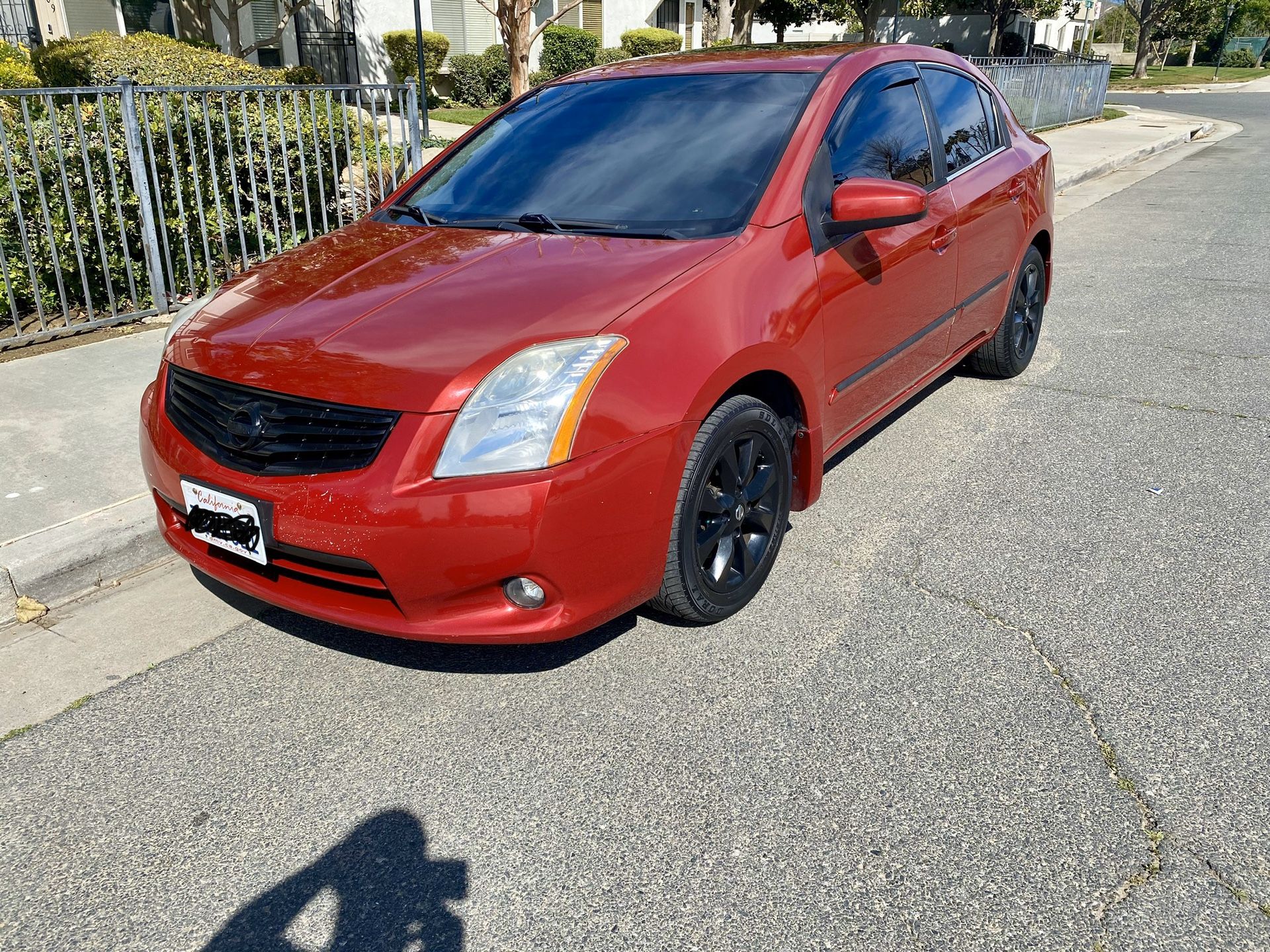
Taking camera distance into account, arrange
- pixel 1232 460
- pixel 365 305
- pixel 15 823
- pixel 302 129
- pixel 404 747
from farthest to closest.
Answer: pixel 302 129 → pixel 1232 460 → pixel 365 305 → pixel 404 747 → pixel 15 823

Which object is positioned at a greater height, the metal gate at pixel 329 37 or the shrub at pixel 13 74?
the metal gate at pixel 329 37

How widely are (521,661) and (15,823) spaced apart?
53.2 inches

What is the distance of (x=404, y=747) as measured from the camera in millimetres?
2705

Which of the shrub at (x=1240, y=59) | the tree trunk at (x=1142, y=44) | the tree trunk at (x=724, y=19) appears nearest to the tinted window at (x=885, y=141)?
the tree trunk at (x=724, y=19)

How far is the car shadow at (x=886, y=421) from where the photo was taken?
4480 mm

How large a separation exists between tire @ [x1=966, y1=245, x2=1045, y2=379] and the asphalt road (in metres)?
1.58

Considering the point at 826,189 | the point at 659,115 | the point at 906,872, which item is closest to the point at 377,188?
the point at 659,115

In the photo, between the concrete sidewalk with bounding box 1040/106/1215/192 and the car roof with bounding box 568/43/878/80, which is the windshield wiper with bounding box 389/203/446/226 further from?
the concrete sidewalk with bounding box 1040/106/1215/192

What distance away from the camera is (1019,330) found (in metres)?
5.51

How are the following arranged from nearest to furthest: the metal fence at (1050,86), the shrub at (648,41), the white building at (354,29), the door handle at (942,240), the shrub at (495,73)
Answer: the door handle at (942,240) → the metal fence at (1050,86) → the white building at (354,29) → the shrub at (495,73) → the shrub at (648,41)

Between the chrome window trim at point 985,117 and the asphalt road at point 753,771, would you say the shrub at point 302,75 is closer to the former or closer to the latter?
the chrome window trim at point 985,117

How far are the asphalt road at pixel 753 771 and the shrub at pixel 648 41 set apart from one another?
25873 millimetres

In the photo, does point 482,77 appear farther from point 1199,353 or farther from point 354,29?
point 1199,353

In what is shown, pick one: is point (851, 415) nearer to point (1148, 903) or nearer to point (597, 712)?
point (597, 712)
